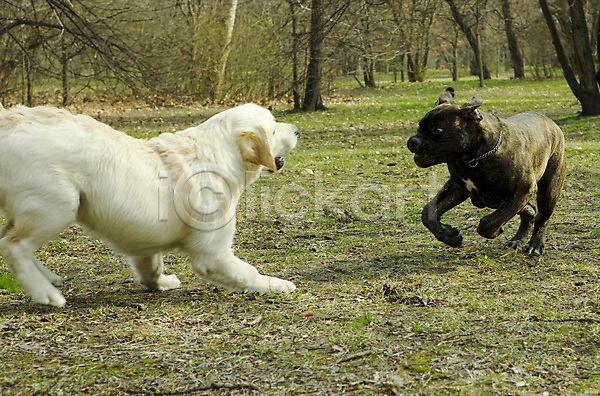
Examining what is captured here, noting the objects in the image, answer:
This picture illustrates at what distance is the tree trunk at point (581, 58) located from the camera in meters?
18.6

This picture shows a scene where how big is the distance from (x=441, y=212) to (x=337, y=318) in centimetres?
218

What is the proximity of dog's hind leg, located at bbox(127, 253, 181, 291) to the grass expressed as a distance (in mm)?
104

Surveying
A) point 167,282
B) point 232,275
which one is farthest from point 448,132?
point 167,282

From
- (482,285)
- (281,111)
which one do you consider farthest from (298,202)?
(281,111)

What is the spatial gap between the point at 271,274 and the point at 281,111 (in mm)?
19019

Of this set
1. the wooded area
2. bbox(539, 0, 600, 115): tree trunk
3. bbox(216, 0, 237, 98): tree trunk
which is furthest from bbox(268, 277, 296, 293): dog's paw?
bbox(216, 0, 237, 98): tree trunk

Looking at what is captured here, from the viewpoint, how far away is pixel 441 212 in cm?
659

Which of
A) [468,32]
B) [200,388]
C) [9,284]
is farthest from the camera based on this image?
[468,32]

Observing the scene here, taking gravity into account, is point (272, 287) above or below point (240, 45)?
below

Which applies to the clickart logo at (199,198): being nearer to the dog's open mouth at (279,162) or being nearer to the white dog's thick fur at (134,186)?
the white dog's thick fur at (134,186)

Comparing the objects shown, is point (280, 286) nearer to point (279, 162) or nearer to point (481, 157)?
point (279, 162)

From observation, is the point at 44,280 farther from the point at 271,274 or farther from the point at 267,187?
the point at 267,187

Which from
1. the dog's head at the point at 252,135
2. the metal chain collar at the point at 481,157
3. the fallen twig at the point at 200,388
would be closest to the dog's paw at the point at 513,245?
the metal chain collar at the point at 481,157

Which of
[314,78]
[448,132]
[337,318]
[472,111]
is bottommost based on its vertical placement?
[337,318]
